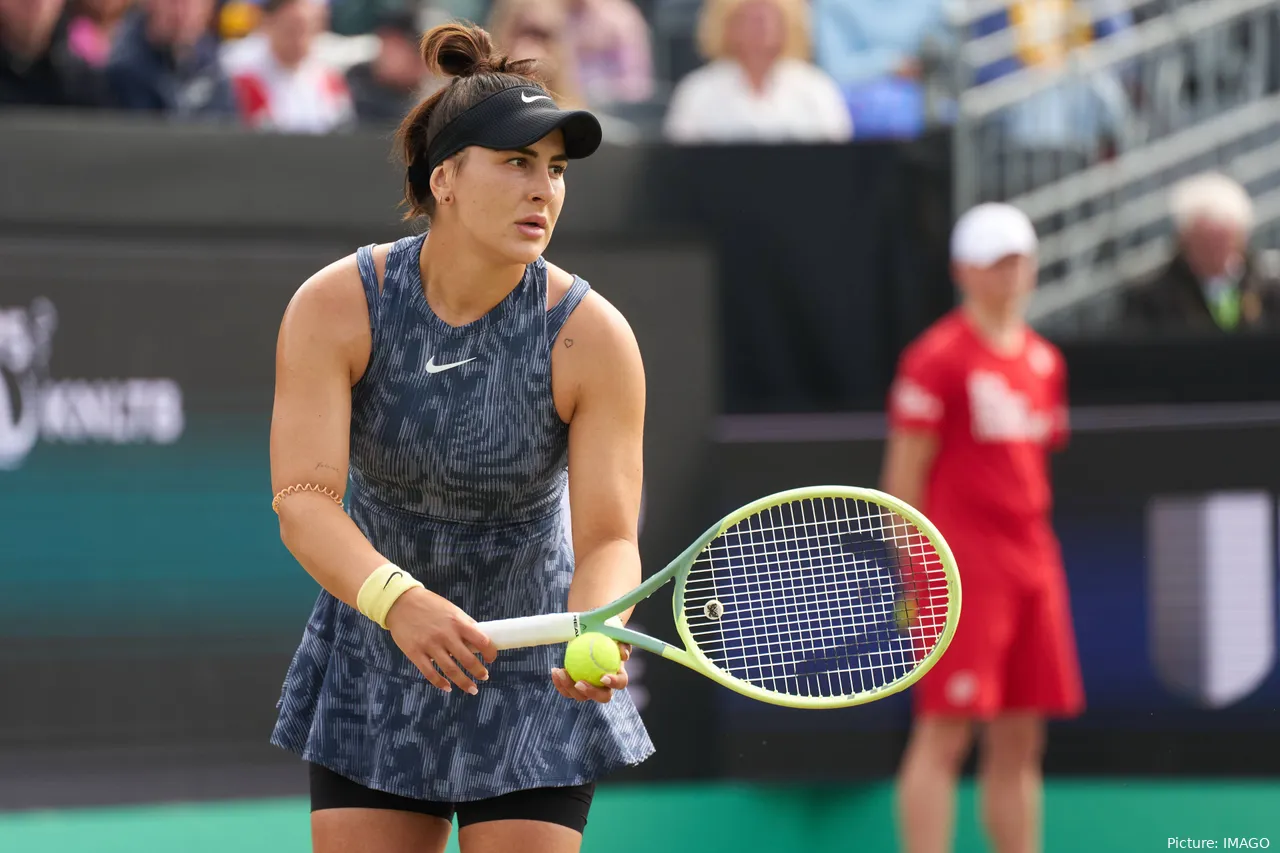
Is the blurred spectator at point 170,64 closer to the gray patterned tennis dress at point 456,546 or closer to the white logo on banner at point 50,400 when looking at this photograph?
the white logo on banner at point 50,400

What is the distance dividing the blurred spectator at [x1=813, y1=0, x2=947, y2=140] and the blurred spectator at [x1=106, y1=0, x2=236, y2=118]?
7.19 ft

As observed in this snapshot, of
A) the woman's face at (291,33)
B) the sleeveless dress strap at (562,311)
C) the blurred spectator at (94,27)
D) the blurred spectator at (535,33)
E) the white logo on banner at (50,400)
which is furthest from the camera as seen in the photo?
the woman's face at (291,33)

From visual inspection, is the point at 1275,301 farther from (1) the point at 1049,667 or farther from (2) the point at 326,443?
(2) the point at 326,443

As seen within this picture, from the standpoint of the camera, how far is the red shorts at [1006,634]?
5.30 m

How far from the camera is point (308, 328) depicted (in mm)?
2777

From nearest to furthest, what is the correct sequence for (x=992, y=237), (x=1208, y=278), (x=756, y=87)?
(x=992, y=237), (x=756, y=87), (x=1208, y=278)

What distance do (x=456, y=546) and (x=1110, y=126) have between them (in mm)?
4447

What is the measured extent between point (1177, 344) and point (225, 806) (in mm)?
3337

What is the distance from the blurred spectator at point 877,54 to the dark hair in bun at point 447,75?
368 centimetres

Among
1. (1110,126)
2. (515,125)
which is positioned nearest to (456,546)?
(515,125)

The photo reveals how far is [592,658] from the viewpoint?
104 inches

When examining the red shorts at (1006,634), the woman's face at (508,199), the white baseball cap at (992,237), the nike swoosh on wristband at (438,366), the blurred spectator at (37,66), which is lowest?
the red shorts at (1006,634)

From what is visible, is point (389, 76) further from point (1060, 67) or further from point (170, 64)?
point (1060, 67)

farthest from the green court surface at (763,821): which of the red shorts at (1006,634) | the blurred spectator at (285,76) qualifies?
the blurred spectator at (285,76)
